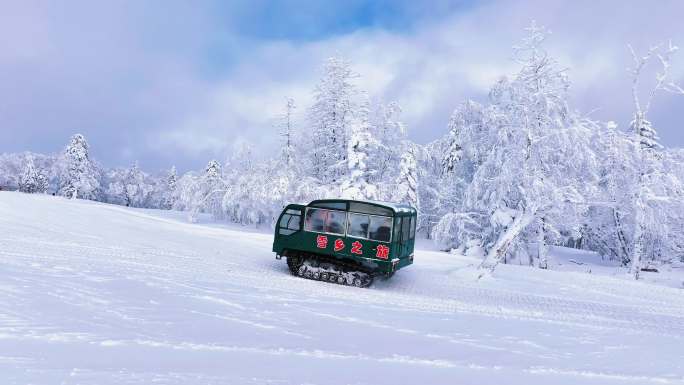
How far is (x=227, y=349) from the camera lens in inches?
202

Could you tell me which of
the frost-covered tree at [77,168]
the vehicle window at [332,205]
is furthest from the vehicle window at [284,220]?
the frost-covered tree at [77,168]

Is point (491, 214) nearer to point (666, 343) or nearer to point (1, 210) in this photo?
point (666, 343)

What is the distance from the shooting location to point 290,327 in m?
6.40

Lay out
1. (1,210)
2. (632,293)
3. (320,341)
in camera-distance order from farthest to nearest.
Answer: (1,210), (632,293), (320,341)

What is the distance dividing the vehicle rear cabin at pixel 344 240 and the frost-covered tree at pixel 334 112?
15.1 meters

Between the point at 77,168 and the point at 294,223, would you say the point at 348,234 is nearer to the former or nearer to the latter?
the point at 294,223

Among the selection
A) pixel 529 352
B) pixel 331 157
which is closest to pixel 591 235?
pixel 331 157

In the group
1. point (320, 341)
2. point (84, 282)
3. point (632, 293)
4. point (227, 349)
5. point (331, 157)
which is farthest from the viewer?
point (331, 157)

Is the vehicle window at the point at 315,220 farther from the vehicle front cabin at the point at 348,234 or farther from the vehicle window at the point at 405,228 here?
the vehicle window at the point at 405,228

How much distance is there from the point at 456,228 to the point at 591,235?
460 inches

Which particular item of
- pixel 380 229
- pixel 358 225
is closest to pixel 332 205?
pixel 358 225

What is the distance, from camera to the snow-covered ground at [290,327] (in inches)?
178

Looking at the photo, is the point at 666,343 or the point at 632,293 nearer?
the point at 666,343

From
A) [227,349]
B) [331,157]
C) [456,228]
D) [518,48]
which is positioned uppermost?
[518,48]
